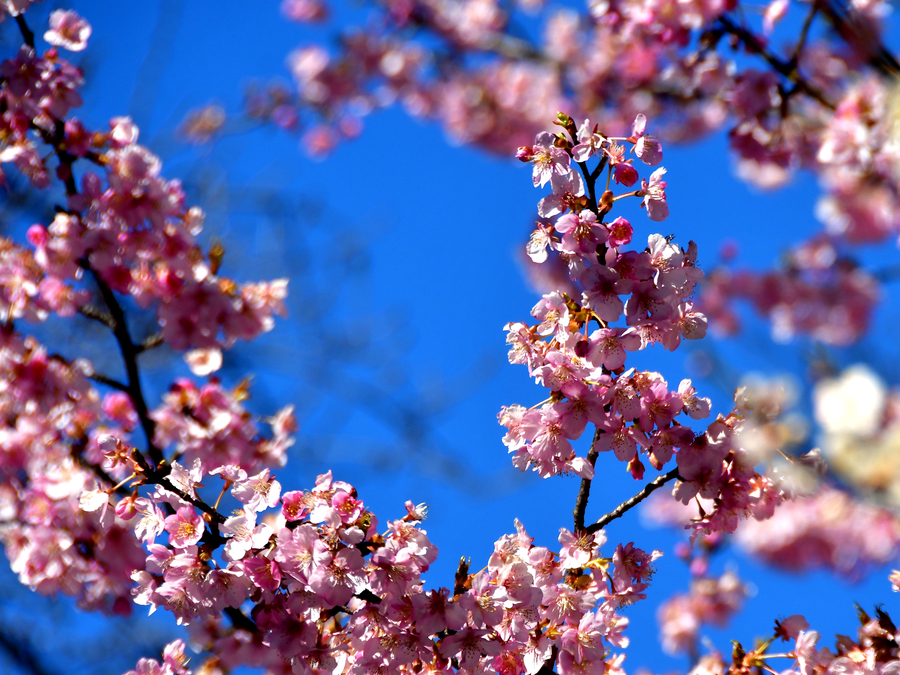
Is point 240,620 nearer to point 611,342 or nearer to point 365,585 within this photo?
point 365,585

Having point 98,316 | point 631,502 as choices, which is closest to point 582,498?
point 631,502

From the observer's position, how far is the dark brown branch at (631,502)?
6.49ft

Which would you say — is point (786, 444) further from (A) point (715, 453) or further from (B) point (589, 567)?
(B) point (589, 567)

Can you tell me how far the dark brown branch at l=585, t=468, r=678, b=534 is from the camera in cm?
198

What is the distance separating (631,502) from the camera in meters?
1.98

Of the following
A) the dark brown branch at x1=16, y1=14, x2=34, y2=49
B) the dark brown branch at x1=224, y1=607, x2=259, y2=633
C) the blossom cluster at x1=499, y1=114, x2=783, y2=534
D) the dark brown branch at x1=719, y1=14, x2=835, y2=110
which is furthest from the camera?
the dark brown branch at x1=719, y1=14, x2=835, y2=110

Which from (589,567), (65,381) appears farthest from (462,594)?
(65,381)

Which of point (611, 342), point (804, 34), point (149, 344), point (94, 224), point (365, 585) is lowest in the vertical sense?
point (365, 585)

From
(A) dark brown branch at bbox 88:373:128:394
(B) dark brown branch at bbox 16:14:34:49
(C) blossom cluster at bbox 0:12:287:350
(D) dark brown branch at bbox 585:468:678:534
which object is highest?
(B) dark brown branch at bbox 16:14:34:49

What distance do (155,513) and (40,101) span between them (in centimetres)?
182

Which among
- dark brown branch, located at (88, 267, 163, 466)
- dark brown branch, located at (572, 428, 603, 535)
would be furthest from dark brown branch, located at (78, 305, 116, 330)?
dark brown branch, located at (572, 428, 603, 535)

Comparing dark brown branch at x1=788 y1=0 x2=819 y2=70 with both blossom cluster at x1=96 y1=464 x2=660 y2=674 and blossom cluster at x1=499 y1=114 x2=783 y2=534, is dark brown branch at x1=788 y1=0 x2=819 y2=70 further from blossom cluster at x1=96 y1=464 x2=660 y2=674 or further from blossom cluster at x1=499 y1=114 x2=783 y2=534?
blossom cluster at x1=96 y1=464 x2=660 y2=674

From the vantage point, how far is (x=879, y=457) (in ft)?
3.28

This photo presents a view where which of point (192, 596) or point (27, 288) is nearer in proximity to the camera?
point (192, 596)
